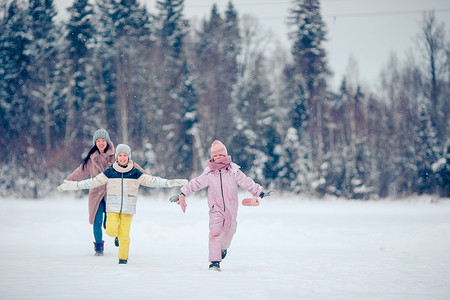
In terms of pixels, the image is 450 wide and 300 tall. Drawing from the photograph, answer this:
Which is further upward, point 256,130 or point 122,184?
point 256,130

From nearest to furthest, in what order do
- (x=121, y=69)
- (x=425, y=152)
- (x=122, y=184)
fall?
(x=122, y=184)
(x=425, y=152)
(x=121, y=69)

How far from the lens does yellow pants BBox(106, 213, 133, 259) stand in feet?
21.7

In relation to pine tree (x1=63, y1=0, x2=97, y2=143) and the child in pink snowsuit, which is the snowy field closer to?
the child in pink snowsuit

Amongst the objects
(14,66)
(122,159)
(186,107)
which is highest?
(14,66)

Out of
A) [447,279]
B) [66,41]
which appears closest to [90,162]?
[447,279]

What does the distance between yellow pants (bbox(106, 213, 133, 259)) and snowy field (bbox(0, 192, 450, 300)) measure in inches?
9.3

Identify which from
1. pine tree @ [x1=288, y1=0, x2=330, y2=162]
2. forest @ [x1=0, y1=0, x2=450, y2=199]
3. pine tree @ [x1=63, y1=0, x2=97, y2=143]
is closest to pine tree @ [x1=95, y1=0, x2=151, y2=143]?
forest @ [x1=0, y1=0, x2=450, y2=199]

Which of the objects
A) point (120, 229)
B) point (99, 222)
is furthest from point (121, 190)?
point (99, 222)

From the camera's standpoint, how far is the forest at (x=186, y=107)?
28.7 metres

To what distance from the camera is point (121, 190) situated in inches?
266

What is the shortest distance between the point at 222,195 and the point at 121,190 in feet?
4.74

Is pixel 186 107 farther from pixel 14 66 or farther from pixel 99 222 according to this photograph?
A: pixel 99 222

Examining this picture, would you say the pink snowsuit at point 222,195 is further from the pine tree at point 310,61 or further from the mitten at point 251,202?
the pine tree at point 310,61

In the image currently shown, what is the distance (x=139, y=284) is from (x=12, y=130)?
25732mm
